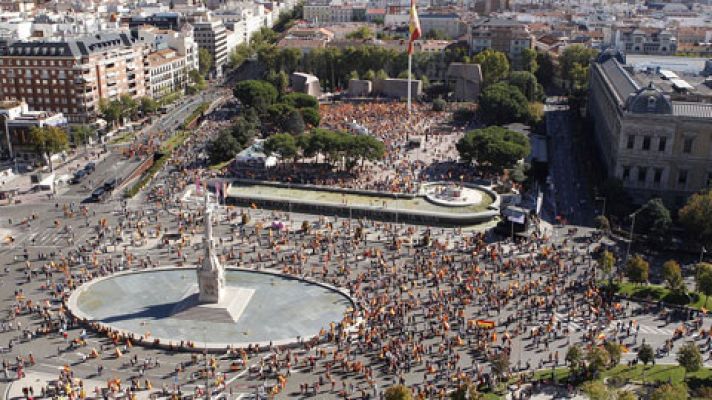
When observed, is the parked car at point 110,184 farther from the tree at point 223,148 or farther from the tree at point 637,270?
the tree at point 637,270

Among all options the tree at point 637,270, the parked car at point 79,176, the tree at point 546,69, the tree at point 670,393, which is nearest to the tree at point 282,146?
the parked car at point 79,176

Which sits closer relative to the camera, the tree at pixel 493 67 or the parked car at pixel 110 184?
the parked car at pixel 110 184

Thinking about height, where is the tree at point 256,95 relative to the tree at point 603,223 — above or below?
above

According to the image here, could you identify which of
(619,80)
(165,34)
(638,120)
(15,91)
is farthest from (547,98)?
(15,91)

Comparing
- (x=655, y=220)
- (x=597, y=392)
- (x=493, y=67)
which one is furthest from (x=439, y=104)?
(x=597, y=392)

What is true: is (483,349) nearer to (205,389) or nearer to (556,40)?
(205,389)

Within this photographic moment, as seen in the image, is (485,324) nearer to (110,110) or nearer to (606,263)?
(606,263)

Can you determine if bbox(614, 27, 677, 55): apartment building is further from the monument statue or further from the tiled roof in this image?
the monument statue
